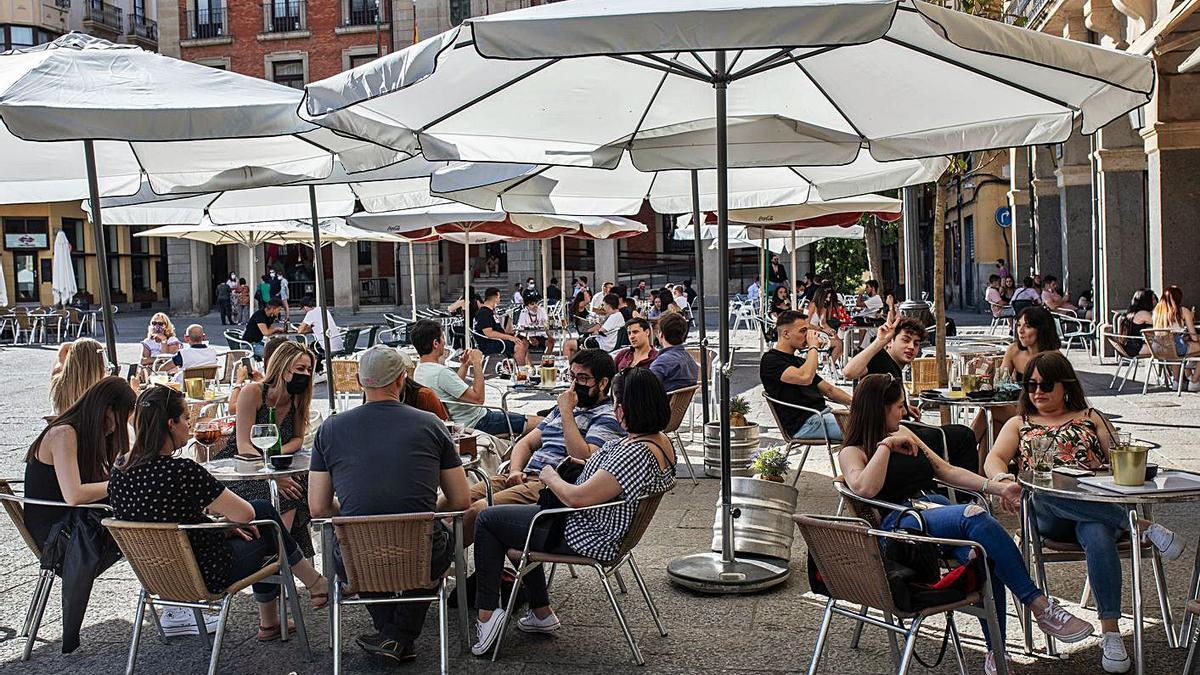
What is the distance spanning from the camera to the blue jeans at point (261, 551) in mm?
4914

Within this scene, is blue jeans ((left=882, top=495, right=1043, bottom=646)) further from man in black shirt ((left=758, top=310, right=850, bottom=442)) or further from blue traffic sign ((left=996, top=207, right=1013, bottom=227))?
blue traffic sign ((left=996, top=207, right=1013, bottom=227))

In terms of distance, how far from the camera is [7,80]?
5.98 metres

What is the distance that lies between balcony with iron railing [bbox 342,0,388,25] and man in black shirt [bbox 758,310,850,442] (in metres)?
36.9

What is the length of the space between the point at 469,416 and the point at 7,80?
11.8ft

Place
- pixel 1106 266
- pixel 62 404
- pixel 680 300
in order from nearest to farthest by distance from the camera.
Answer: pixel 62 404, pixel 1106 266, pixel 680 300

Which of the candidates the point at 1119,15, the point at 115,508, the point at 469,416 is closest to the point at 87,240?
the point at 1119,15

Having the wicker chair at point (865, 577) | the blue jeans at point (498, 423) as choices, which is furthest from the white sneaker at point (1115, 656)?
the blue jeans at point (498, 423)

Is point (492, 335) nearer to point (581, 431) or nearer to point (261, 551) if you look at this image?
point (581, 431)

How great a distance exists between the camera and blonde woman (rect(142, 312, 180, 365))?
1182 centimetres

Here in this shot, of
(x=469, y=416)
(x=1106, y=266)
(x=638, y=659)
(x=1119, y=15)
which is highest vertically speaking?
(x=1119, y=15)

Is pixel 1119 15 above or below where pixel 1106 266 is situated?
above

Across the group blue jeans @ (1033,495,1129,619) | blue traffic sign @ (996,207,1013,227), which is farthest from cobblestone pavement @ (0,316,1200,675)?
blue traffic sign @ (996,207,1013,227)

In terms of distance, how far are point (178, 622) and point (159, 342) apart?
23.3 ft

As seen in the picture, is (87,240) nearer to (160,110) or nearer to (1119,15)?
(1119,15)
